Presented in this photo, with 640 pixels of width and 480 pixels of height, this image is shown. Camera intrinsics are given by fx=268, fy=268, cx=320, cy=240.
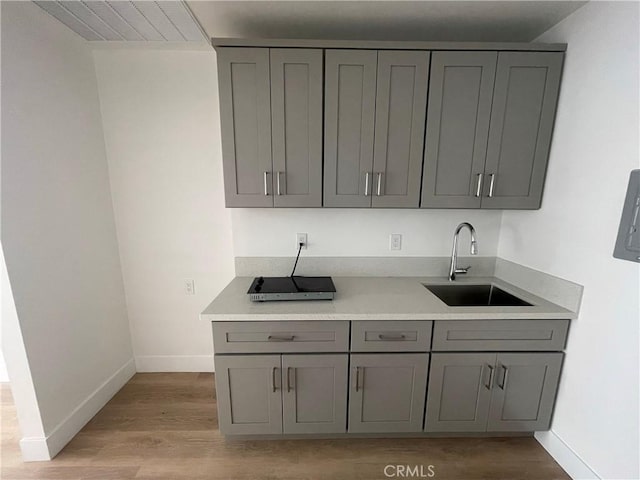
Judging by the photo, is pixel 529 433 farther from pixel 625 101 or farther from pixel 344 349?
pixel 625 101

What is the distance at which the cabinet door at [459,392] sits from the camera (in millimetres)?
1534

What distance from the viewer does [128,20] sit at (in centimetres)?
156

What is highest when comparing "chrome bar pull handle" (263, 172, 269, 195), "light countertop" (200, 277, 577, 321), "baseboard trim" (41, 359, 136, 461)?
"chrome bar pull handle" (263, 172, 269, 195)

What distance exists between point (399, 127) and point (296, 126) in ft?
2.03

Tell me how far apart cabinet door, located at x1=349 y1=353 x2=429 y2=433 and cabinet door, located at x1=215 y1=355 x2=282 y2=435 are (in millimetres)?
442

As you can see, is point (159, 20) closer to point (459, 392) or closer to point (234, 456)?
point (234, 456)

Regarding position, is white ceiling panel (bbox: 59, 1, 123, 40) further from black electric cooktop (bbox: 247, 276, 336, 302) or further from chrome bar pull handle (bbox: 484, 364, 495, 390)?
chrome bar pull handle (bbox: 484, 364, 495, 390)

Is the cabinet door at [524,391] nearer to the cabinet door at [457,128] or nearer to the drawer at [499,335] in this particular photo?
the drawer at [499,335]

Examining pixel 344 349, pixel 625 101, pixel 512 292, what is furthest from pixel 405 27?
pixel 344 349

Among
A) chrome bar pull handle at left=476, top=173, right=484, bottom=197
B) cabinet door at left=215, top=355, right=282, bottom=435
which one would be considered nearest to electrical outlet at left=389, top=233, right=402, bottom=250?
chrome bar pull handle at left=476, top=173, right=484, bottom=197

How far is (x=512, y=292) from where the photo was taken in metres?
1.77

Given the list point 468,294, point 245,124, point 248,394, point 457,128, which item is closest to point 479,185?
point 457,128

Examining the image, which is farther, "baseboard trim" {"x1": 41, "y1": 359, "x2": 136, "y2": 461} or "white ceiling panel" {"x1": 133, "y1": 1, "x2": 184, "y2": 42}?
"baseboard trim" {"x1": 41, "y1": 359, "x2": 136, "y2": 461}

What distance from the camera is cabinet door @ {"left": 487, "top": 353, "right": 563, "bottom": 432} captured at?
5.04 ft
